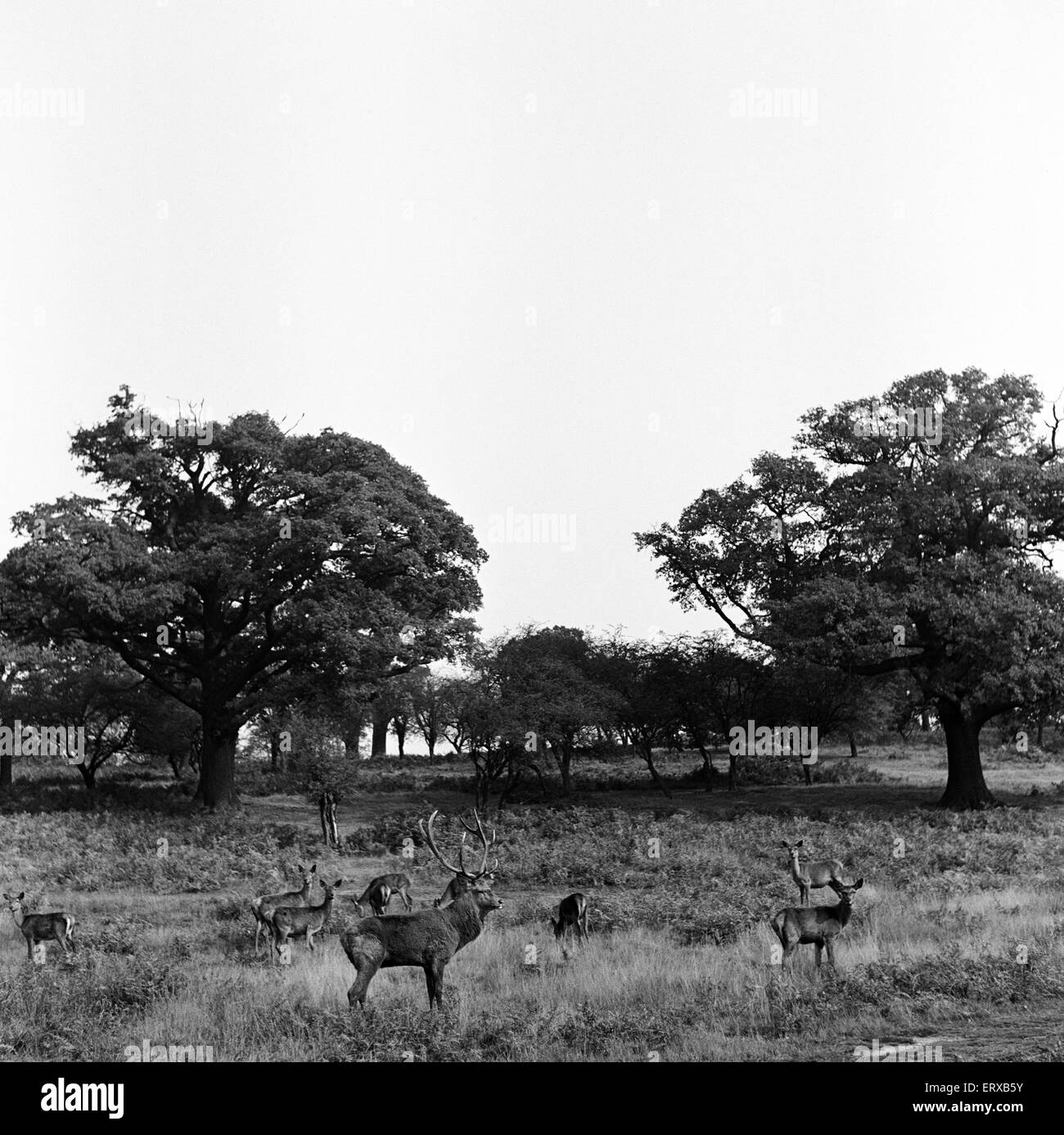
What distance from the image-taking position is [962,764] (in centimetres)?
4281

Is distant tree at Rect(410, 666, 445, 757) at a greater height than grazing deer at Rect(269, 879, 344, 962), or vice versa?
distant tree at Rect(410, 666, 445, 757)

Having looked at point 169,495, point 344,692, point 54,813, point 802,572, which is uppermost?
point 169,495

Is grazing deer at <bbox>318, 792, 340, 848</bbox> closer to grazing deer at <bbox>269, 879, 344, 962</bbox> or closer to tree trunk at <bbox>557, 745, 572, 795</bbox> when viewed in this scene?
tree trunk at <bbox>557, 745, 572, 795</bbox>

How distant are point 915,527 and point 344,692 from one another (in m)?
19.8

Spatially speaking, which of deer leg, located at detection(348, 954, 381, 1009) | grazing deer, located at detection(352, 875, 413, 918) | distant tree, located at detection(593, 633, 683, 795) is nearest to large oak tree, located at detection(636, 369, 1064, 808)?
distant tree, located at detection(593, 633, 683, 795)

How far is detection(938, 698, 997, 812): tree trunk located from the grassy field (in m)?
2.52

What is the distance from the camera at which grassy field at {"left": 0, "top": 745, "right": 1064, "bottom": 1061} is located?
42.5 feet

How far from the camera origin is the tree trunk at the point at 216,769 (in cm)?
4450

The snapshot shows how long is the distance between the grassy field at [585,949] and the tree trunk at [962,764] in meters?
2.52

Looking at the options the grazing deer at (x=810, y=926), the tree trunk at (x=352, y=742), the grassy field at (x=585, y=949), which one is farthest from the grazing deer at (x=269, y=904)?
the tree trunk at (x=352, y=742)

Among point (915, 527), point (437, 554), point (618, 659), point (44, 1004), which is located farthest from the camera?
point (618, 659)
